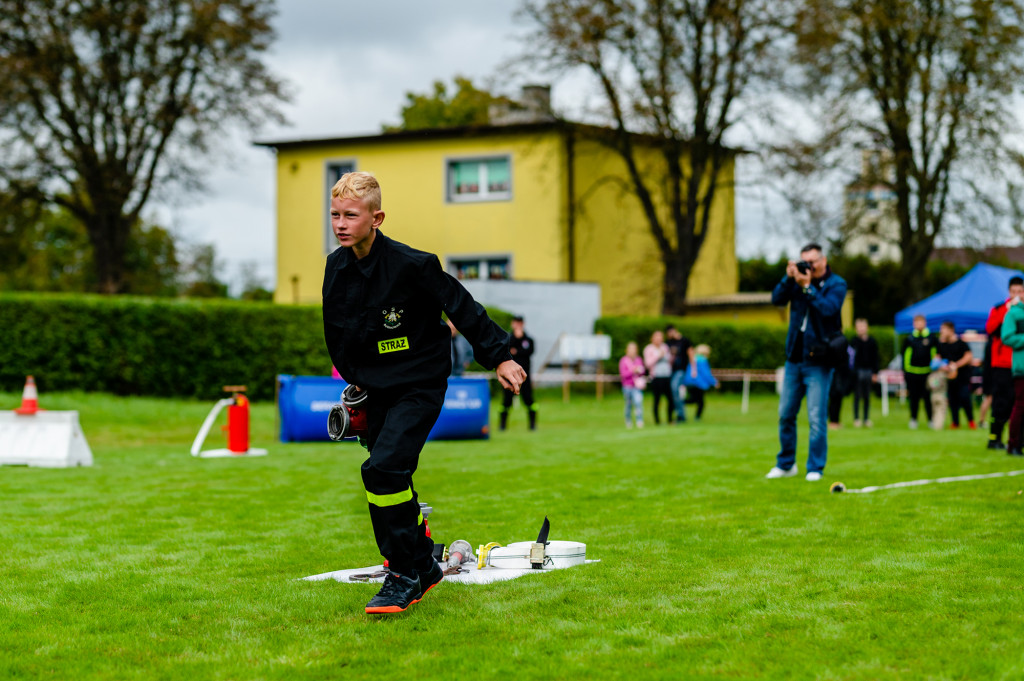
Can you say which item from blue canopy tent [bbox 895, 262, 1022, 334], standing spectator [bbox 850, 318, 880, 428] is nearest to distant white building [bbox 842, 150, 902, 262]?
blue canopy tent [bbox 895, 262, 1022, 334]

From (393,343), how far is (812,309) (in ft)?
19.7

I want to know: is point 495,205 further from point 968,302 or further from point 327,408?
point 327,408

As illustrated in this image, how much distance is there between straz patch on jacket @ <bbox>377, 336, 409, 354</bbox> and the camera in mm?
5176

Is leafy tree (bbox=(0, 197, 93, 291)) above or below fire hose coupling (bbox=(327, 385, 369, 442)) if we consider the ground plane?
above

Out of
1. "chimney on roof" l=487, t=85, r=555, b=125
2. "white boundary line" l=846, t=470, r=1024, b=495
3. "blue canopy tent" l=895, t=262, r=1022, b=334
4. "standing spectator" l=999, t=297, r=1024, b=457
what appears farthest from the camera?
"chimney on roof" l=487, t=85, r=555, b=125

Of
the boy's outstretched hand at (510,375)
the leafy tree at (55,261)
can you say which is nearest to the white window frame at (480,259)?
the leafy tree at (55,261)

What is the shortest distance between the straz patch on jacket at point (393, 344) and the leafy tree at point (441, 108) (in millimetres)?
44589

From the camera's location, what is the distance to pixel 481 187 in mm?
36781

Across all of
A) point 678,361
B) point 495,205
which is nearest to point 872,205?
point 495,205

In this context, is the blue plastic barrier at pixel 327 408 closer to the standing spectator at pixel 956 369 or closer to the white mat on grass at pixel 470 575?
the standing spectator at pixel 956 369

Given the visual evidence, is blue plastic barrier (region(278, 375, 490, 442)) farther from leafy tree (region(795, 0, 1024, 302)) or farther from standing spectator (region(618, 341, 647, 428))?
leafy tree (region(795, 0, 1024, 302))

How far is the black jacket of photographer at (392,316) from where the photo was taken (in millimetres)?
5148

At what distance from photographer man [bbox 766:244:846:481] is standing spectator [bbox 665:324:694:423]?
35.2ft

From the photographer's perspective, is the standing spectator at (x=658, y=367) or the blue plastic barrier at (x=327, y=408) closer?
the blue plastic barrier at (x=327, y=408)
